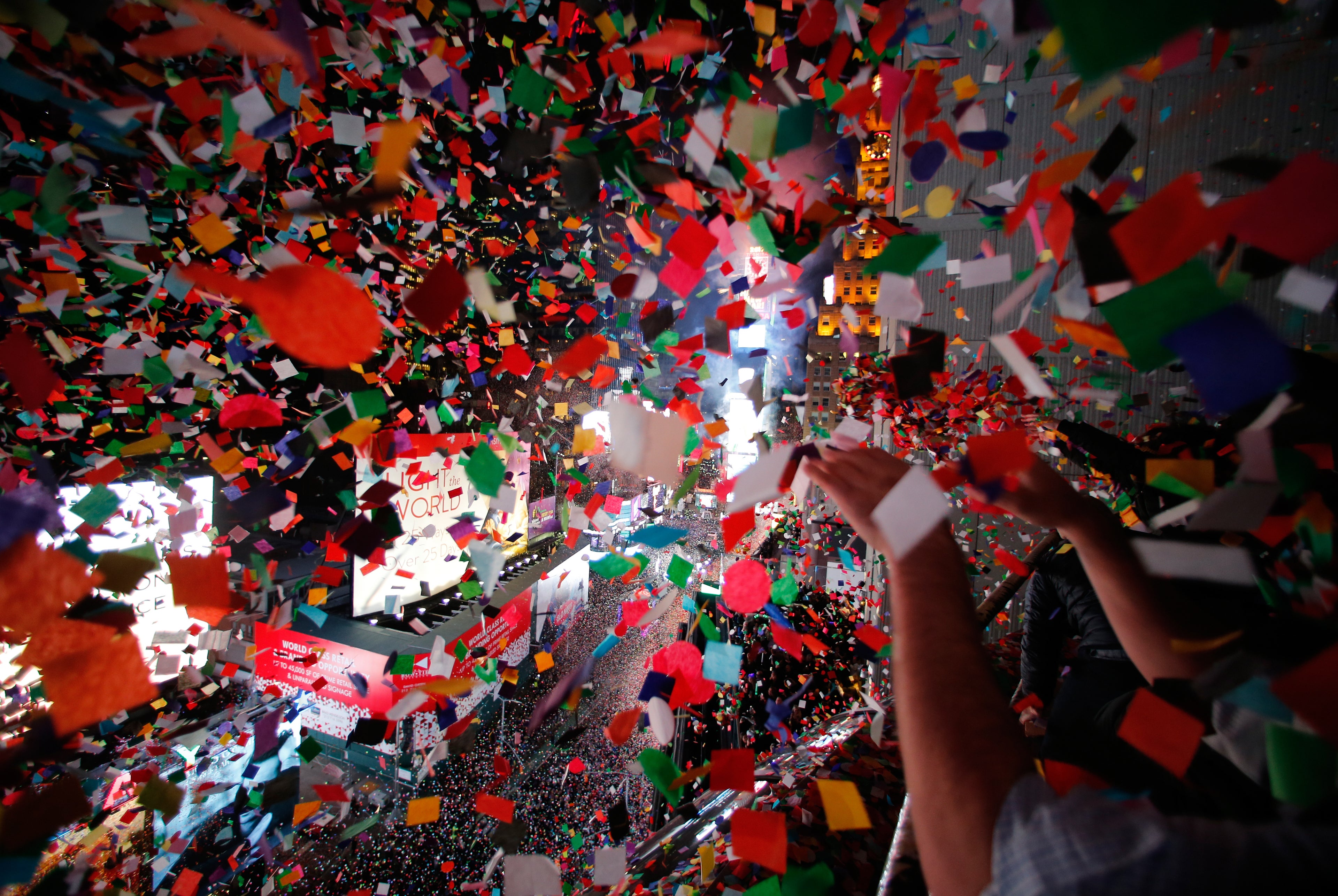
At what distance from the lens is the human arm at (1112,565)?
0.69m

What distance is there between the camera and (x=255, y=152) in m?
1.16

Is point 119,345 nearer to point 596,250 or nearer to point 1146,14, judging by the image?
point 596,250

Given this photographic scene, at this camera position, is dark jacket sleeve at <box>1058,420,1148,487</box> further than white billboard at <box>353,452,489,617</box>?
No

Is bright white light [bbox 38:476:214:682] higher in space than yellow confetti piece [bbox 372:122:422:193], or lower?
higher

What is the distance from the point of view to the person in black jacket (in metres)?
1.19

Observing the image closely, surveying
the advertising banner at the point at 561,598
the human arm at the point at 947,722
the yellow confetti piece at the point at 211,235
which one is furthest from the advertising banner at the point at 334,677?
the human arm at the point at 947,722

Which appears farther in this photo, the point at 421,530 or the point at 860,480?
the point at 421,530

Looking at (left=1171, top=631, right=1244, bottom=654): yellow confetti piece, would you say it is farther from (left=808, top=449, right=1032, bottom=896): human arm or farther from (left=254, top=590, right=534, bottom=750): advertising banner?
(left=254, top=590, right=534, bottom=750): advertising banner

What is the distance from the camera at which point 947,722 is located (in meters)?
0.48

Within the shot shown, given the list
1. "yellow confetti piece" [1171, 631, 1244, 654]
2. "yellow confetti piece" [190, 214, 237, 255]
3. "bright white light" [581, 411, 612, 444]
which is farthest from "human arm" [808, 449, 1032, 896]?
"bright white light" [581, 411, 612, 444]

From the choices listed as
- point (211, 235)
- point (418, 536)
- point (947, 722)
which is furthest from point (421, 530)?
point (947, 722)

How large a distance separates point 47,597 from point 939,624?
5.30ft

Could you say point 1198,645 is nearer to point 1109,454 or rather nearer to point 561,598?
point 1109,454

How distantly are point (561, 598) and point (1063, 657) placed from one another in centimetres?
483
